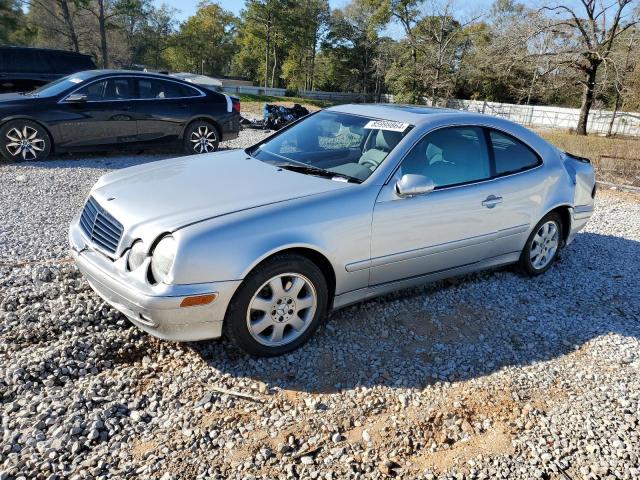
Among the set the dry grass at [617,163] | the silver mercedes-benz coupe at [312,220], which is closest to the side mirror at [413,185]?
the silver mercedes-benz coupe at [312,220]

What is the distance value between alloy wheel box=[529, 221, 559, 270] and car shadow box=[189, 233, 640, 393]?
0.17 metres

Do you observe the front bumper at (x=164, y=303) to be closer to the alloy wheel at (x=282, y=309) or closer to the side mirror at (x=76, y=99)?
the alloy wheel at (x=282, y=309)

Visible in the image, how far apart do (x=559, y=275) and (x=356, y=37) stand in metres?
52.0

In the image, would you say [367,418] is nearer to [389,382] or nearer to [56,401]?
[389,382]

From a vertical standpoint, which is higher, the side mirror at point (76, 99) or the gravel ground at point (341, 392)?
the side mirror at point (76, 99)

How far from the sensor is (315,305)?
3312 millimetres

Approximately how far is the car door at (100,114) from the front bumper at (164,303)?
241 inches

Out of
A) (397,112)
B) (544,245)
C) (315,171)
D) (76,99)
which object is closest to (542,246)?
(544,245)

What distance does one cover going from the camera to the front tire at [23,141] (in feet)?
26.1

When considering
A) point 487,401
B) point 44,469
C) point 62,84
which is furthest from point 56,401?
point 62,84

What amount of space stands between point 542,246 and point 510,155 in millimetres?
1032

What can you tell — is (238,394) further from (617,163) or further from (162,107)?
(617,163)

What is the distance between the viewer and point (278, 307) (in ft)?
10.4

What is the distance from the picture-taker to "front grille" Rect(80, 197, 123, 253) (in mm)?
3105
